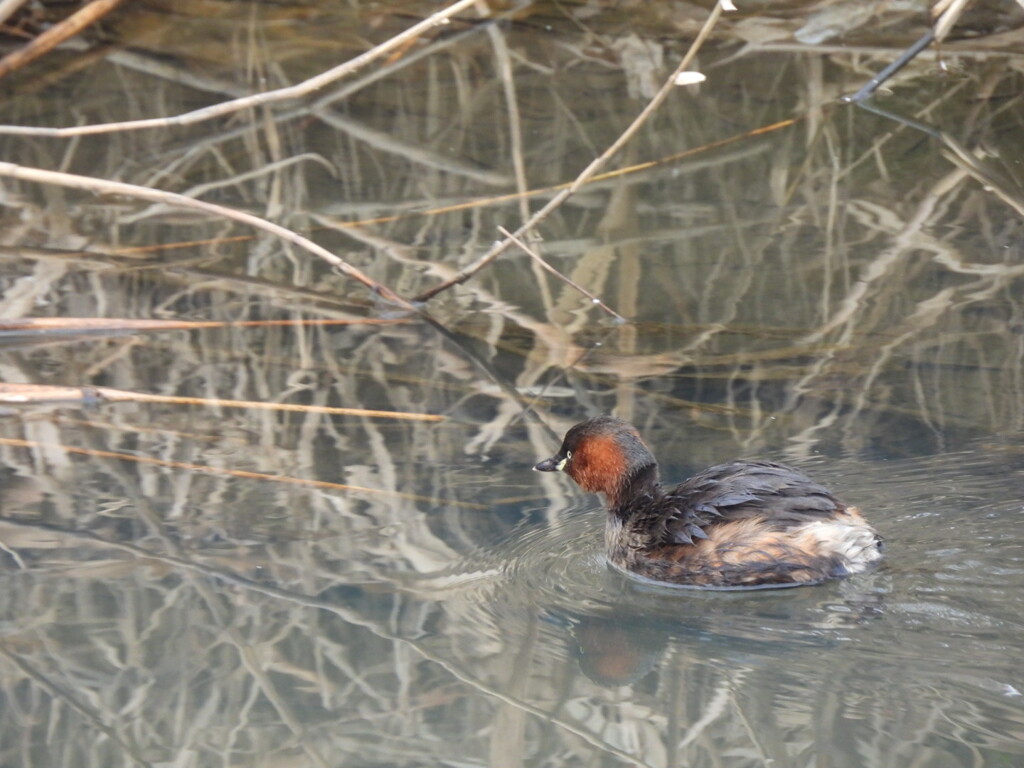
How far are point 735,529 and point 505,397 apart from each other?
4.19 feet

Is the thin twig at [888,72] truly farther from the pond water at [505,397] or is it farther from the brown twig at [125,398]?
the brown twig at [125,398]

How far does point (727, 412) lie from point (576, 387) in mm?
594

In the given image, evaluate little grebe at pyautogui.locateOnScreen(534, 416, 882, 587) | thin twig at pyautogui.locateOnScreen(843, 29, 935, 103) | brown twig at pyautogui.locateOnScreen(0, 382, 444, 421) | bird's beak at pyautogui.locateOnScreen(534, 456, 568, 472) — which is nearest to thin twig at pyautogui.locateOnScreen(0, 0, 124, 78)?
brown twig at pyautogui.locateOnScreen(0, 382, 444, 421)

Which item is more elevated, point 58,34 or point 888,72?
point 58,34

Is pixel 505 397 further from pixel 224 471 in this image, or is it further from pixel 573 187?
pixel 224 471

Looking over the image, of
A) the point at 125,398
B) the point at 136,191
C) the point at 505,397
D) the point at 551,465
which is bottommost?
the point at 551,465

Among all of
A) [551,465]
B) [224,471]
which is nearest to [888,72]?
[551,465]

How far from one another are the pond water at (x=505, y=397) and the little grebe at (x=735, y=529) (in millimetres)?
80

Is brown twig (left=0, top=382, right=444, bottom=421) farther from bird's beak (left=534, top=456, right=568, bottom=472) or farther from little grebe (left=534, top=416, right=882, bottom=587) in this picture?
little grebe (left=534, top=416, right=882, bottom=587)

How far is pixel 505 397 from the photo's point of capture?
4.99 meters

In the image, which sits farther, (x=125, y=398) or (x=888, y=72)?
(x=888, y=72)

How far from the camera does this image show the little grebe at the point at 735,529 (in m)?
3.82

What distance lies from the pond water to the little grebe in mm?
80

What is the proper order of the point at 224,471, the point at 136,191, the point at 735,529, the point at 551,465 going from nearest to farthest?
the point at 735,529
the point at 551,465
the point at 224,471
the point at 136,191
